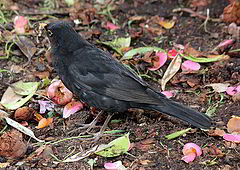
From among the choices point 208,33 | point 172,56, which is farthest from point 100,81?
point 208,33

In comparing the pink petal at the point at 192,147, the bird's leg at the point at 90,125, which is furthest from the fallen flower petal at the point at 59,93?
the pink petal at the point at 192,147

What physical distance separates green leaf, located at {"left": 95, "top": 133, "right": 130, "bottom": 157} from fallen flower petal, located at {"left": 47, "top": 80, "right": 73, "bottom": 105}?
1.14 meters

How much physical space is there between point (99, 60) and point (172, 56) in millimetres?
1484

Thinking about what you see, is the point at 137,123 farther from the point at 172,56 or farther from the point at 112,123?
the point at 172,56

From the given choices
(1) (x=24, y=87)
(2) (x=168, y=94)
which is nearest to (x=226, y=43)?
(2) (x=168, y=94)

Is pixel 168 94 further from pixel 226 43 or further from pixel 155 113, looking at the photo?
pixel 226 43

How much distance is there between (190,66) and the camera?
6.12 meters

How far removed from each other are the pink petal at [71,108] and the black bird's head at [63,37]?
2.18 ft

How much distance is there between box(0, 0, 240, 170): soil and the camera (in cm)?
448

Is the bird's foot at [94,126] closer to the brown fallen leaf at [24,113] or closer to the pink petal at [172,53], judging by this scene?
the brown fallen leaf at [24,113]

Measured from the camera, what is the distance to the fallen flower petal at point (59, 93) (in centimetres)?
555

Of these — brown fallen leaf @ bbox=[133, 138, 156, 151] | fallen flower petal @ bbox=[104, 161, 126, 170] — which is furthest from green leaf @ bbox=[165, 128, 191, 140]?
fallen flower petal @ bbox=[104, 161, 126, 170]

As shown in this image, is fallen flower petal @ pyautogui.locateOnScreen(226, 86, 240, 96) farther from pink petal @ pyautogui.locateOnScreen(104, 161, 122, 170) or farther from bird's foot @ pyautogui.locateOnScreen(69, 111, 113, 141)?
pink petal @ pyautogui.locateOnScreen(104, 161, 122, 170)

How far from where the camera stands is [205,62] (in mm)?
6301
